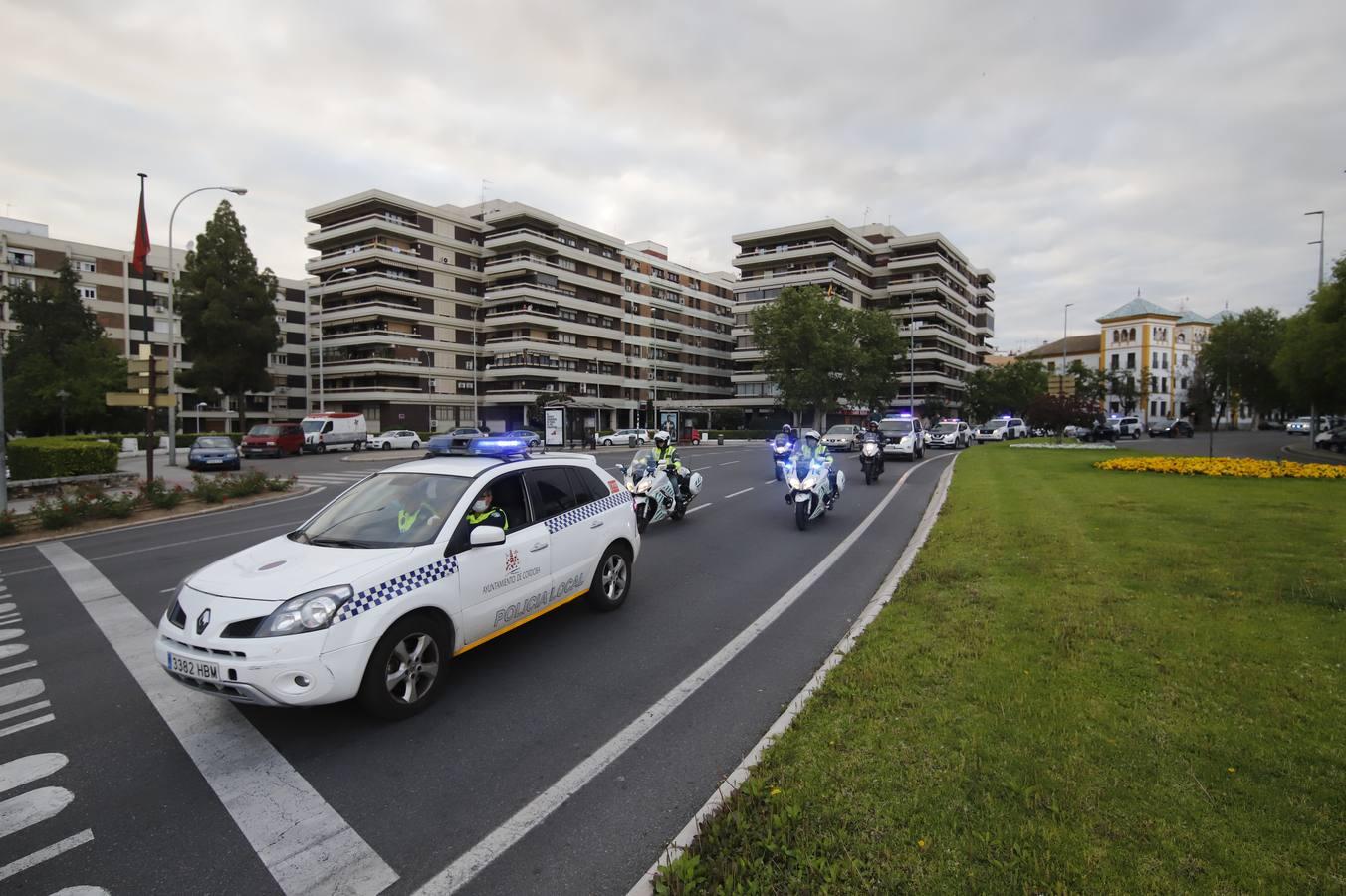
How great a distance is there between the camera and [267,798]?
3.42 m

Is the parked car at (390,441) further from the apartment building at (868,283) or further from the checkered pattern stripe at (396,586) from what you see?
the checkered pattern stripe at (396,586)

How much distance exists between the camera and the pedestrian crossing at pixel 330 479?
21164mm

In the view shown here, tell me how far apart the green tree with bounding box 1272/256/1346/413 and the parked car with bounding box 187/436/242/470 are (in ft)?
135

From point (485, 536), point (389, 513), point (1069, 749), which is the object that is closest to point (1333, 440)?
point (1069, 749)

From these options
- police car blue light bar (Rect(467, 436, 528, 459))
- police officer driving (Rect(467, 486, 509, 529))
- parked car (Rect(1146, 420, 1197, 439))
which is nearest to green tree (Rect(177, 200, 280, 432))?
police car blue light bar (Rect(467, 436, 528, 459))

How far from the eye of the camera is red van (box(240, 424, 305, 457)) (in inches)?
1379

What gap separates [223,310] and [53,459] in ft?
107

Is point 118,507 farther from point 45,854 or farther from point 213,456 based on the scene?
point 213,456

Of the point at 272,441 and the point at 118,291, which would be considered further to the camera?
the point at 118,291

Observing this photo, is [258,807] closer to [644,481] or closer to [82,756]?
[82,756]

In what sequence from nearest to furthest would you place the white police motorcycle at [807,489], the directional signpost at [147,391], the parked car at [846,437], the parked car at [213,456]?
the white police motorcycle at [807,489] → the directional signpost at [147,391] → the parked car at [213,456] → the parked car at [846,437]

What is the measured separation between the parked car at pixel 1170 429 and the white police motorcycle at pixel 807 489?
5437 centimetres

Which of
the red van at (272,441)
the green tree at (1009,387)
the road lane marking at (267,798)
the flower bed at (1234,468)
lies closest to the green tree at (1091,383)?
the green tree at (1009,387)

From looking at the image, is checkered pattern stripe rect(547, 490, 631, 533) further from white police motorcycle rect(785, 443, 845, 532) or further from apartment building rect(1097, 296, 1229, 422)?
apartment building rect(1097, 296, 1229, 422)
